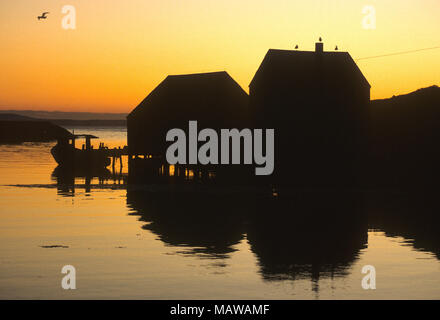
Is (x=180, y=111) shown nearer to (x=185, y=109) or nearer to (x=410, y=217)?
(x=185, y=109)

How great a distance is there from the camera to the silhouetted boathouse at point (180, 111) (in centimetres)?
6300

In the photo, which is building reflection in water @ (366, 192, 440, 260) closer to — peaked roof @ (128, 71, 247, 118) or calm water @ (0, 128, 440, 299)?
calm water @ (0, 128, 440, 299)

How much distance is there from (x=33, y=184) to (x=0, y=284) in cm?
3277

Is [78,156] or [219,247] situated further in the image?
[78,156]

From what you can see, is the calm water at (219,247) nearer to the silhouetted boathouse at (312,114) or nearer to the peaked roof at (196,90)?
the silhouetted boathouse at (312,114)

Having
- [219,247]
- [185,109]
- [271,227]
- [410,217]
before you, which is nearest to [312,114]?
[185,109]

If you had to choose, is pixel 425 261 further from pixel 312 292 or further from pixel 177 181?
pixel 177 181

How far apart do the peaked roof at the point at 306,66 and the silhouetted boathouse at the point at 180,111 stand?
7530 mm

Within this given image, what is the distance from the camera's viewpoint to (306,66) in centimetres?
5434

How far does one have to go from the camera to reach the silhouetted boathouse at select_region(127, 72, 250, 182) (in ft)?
207

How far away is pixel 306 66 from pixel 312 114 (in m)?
3.38

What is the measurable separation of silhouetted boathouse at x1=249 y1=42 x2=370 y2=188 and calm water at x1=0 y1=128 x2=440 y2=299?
44.1ft

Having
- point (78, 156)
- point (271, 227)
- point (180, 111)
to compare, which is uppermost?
point (180, 111)

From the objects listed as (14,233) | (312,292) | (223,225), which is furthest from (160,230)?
(312,292)
